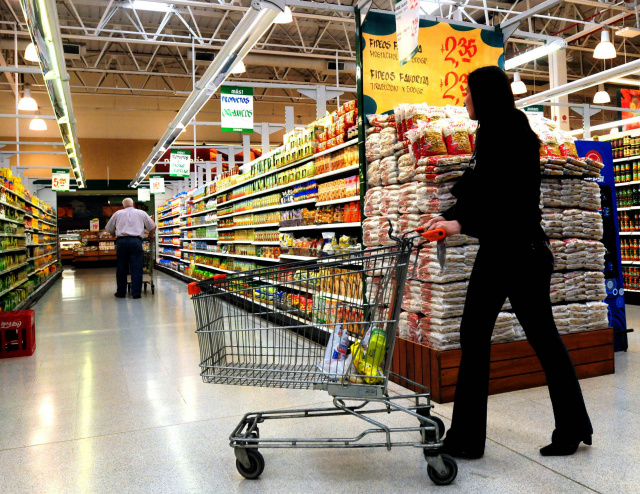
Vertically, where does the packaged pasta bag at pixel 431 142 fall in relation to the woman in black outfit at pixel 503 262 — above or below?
above

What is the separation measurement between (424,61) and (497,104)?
7.43 ft

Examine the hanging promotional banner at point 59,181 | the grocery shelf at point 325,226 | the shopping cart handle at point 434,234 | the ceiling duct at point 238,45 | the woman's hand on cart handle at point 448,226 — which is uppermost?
the ceiling duct at point 238,45

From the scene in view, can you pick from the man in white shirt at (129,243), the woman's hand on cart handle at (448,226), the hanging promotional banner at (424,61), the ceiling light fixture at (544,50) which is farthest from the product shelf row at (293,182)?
the ceiling light fixture at (544,50)

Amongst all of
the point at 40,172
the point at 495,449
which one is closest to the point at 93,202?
the point at 40,172

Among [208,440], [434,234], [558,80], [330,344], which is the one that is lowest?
[208,440]

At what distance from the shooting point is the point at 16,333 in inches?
197

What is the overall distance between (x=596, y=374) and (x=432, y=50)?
8.97 feet

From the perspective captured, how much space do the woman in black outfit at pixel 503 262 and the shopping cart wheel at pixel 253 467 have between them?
31.7 inches

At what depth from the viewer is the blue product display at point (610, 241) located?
173 inches

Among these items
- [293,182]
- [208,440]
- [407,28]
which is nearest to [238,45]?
[293,182]

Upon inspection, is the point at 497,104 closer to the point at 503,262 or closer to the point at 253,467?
the point at 503,262

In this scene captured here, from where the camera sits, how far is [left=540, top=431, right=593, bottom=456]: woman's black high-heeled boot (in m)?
2.34

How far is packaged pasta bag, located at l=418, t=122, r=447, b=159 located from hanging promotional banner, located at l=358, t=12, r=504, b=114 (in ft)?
→ 2.88

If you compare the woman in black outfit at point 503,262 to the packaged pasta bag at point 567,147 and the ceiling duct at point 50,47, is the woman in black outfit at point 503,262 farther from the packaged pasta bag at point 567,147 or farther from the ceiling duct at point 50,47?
the ceiling duct at point 50,47
